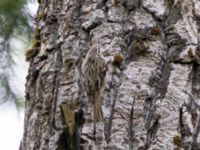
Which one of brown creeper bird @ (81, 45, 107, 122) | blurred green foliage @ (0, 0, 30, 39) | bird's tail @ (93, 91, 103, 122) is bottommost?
bird's tail @ (93, 91, 103, 122)

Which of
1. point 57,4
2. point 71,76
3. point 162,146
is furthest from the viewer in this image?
point 57,4

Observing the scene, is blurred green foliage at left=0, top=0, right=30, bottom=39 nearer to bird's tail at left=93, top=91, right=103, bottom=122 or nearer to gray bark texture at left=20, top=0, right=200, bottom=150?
gray bark texture at left=20, top=0, right=200, bottom=150

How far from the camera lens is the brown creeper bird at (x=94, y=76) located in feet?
3.44

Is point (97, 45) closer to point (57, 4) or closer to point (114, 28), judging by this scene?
point (114, 28)

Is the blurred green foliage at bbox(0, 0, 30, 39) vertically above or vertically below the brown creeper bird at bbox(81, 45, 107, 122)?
above

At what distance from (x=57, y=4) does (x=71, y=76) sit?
0.22 m

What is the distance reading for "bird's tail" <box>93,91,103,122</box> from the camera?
3.40ft

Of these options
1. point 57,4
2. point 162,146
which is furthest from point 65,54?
point 162,146

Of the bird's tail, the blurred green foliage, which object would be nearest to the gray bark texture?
the bird's tail

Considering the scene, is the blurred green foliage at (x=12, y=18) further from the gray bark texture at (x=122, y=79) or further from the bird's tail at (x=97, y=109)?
the bird's tail at (x=97, y=109)

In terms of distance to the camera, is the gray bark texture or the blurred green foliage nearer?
the gray bark texture

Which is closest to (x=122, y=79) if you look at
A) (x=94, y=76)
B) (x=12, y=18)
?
(x=94, y=76)

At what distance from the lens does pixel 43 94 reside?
115 cm

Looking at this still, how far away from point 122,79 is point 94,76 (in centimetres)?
5
